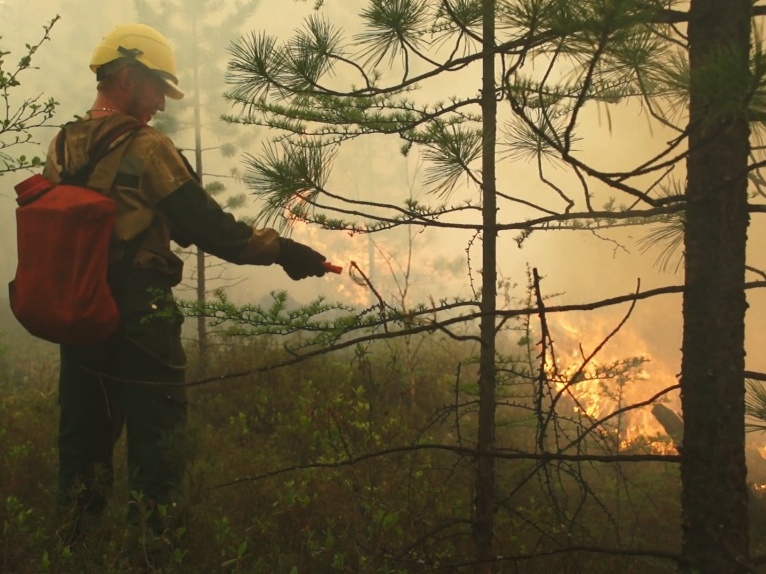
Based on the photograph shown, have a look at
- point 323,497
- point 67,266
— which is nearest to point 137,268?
point 67,266

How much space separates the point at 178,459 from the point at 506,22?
2.11 meters

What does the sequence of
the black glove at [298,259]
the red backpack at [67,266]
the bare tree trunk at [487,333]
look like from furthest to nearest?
the bare tree trunk at [487,333], the black glove at [298,259], the red backpack at [67,266]

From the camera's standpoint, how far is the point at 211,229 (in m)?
2.92

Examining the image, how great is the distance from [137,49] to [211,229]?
1072 millimetres

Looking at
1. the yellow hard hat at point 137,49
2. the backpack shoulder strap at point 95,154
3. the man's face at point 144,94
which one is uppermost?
the yellow hard hat at point 137,49

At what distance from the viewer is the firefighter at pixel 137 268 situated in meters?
2.82

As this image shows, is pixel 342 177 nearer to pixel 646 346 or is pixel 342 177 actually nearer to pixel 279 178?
pixel 646 346

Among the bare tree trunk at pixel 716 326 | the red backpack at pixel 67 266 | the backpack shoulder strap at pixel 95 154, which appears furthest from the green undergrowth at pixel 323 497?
the backpack shoulder strap at pixel 95 154

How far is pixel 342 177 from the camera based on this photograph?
127 ft

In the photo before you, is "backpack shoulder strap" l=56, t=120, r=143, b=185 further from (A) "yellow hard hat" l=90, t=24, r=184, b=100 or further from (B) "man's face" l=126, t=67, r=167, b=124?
(A) "yellow hard hat" l=90, t=24, r=184, b=100

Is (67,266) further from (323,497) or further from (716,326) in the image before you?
(716,326)

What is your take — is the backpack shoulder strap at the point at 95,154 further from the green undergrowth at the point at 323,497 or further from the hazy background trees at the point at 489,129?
the green undergrowth at the point at 323,497

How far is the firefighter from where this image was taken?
282 cm

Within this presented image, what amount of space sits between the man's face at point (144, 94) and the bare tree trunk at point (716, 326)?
8.42 feet
